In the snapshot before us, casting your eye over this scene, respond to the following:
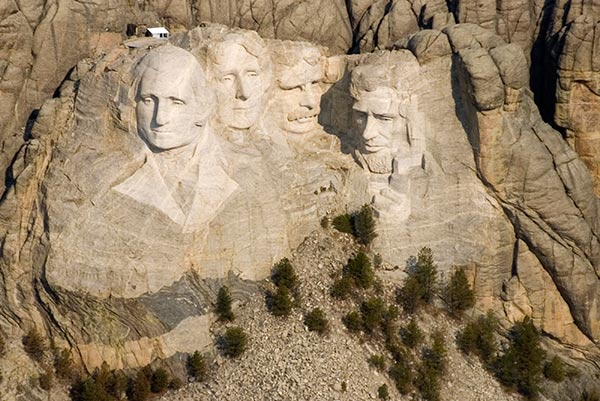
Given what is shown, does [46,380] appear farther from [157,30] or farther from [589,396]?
[589,396]

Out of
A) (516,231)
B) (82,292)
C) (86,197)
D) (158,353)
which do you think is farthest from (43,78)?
(516,231)

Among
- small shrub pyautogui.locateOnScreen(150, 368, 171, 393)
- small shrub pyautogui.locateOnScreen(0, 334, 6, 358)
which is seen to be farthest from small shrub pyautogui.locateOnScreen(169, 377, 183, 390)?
small shrub pyautogui.locateOnScreen(0, 334, 6, 358)

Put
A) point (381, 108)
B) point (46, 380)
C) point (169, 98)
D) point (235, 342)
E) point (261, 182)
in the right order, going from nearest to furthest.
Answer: point (169, 98) < point (46, 380) < point (235, 342) < point (261, 182) < point (381, 108)

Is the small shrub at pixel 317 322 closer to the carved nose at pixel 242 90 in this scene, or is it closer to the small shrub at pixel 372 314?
the small shrub at pixel 372 314

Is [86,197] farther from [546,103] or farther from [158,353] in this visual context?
[546,103]

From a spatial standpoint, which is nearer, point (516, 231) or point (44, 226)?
point (44, 226)

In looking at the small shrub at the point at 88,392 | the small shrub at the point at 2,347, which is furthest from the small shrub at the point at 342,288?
the small shrub at the point at 2,347

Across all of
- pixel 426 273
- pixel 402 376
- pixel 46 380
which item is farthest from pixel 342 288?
pixel 46 380
